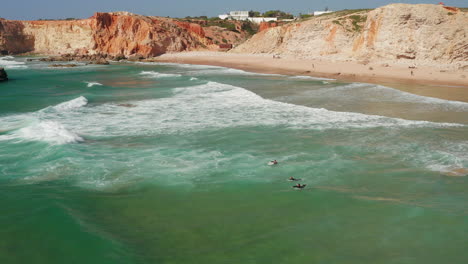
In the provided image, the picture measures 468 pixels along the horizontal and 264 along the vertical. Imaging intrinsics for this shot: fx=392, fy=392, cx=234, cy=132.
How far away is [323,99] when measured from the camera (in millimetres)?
19281

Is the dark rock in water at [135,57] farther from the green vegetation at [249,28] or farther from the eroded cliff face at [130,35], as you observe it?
the green vegetation at [249,28]

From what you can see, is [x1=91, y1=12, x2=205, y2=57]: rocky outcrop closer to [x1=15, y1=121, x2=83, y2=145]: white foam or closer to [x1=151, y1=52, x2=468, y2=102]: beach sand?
[x1=151, y1=52, x2=468, y2=102]: beach sand

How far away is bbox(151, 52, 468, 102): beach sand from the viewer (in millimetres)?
21428

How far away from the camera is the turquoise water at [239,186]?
5.62 metres

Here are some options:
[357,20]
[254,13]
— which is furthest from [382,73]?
[254,13]

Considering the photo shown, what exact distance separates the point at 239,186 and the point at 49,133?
26.1 feet

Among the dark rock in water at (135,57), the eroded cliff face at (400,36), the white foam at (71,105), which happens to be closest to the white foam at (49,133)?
the white foam at (71,105)

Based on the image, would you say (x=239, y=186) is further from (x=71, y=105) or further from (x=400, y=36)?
(x=400, y=36)

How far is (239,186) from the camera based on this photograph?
8.18 m

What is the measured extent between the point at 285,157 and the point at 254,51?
45.0 meters

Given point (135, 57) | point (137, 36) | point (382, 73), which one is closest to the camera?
point (382, 73)

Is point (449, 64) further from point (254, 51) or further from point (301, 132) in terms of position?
point (254, 51)

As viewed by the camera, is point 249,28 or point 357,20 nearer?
point 357,20

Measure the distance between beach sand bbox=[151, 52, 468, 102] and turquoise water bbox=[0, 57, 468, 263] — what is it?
482cm
